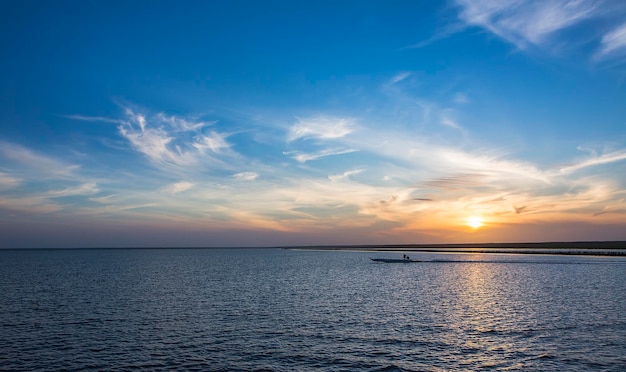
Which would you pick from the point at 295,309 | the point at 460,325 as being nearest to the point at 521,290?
the point at 460,325

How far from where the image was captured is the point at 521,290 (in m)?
78.5

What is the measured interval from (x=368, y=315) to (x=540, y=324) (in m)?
18.8

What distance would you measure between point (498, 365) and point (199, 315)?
35.4 metres

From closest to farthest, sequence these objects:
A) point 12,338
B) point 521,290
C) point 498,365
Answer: point 498,365, point 12,338, point 521,290

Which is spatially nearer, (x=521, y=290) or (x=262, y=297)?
(x=262, y=297)

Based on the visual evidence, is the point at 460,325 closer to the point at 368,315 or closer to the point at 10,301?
the point at 368,315

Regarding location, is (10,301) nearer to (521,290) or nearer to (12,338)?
(12,338)

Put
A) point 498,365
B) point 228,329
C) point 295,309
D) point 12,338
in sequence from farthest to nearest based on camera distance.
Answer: point 295,309, point 228,329, point 12,338, point 498,365

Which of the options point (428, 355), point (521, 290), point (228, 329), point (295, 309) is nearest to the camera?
point (428, 355)

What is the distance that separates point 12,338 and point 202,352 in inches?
792

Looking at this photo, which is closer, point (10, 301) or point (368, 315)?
point (368, 315)

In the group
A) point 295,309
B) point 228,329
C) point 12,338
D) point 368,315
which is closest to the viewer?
point 12,338

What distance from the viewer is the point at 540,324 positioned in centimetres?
4706

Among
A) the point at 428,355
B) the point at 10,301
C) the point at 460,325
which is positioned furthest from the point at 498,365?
the point at 10,301
